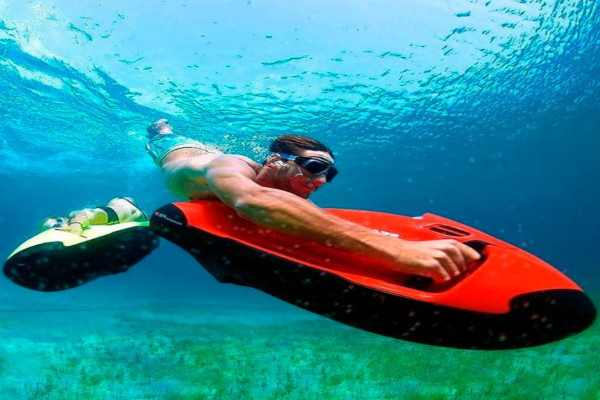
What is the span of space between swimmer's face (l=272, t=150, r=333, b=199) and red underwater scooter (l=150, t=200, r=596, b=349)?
760mm

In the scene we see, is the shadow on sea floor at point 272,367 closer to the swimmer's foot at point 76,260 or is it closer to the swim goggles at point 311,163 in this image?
the swimmer's foot at point 76,260

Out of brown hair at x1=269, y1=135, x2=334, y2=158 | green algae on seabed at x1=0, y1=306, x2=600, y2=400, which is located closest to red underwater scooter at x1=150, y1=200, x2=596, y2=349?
brown hair at x1=269, y1=135, x2=334, y2=158

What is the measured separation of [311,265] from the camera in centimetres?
236

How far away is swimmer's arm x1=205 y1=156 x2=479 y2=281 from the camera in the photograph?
2.29 m

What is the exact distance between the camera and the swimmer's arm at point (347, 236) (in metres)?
2.29

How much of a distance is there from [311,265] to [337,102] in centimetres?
2030

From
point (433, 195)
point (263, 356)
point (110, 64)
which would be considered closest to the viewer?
point (263, 356)

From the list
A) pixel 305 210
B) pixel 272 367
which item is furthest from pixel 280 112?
pixel 305 210

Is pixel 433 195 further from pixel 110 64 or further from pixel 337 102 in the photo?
pixel 110 64

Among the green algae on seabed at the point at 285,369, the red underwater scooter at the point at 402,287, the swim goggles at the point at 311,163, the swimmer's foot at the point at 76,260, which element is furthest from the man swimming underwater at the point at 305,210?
the green algae on seabed at the point at 285,369

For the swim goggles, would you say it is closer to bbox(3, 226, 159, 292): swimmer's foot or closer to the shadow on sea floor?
bbox(3, 226, 159, 292): swimmer's foot

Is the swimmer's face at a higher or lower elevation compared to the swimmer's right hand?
higher

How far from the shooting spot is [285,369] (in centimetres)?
997

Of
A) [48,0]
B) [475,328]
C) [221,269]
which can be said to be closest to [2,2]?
[48,0]
